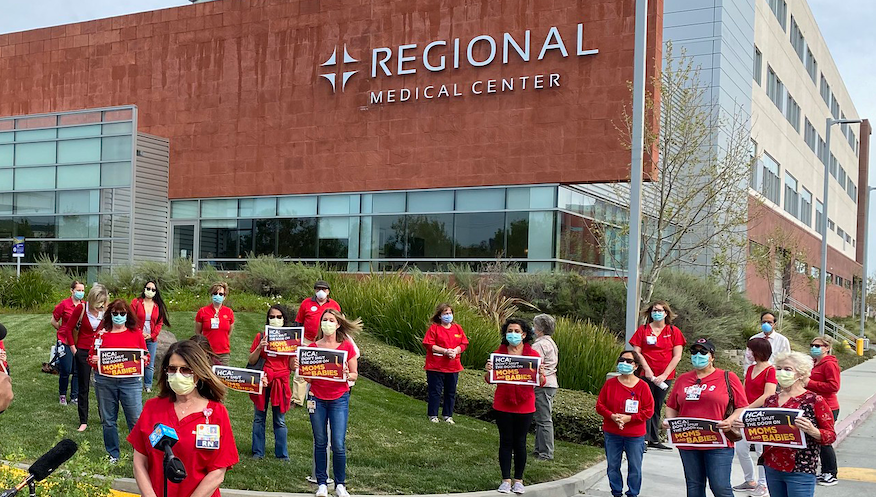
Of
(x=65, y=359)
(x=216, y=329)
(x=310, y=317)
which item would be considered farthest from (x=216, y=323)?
(x=65, y=359)

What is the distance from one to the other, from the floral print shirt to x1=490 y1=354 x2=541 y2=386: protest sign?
2813 millimetres

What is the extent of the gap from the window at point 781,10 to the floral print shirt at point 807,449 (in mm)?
42224

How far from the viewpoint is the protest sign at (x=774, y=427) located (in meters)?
6.58

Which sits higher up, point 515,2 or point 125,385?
point 515,2

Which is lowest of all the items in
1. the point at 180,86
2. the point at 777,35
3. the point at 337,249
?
the point at 337,249

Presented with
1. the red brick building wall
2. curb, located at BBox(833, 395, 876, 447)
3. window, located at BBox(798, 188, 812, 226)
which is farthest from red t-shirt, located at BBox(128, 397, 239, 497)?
window, located at BBox(798, 188, 812, 226)

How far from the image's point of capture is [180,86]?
34.6m

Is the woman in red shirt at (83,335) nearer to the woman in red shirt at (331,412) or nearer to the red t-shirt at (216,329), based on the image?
the red t-shirt at (216,329)

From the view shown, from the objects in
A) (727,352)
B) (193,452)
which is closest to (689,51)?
(727,352)

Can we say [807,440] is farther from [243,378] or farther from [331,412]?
[243,378]

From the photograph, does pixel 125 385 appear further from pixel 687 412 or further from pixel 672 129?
pixel 672 129

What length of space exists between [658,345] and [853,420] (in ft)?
25.7

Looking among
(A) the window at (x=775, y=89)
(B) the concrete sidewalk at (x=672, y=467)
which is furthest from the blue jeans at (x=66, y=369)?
(A) the window at (x=775, y=89)

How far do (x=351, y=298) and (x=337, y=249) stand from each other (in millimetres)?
11795
